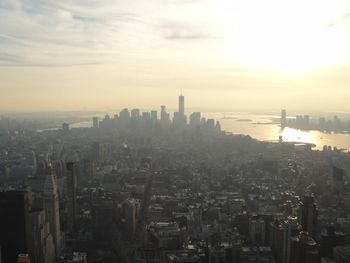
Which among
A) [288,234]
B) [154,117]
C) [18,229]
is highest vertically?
[154,117]

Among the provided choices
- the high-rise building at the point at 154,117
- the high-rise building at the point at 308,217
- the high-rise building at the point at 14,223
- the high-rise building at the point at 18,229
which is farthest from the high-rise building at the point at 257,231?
the high-rise building at the point at 154,117

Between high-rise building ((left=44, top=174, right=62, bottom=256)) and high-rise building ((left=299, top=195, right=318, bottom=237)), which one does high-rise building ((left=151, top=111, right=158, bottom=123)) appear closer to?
high-rise building ((left=299, top=195, right=318, bottom=237))

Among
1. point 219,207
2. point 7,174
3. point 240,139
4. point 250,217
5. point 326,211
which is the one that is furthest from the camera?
Answer: point 240,139

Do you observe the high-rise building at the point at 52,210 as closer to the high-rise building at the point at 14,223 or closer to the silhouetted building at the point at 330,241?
the high-rise building at the point at 14,223

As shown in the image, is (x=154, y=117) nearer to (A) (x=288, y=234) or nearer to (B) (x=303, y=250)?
(A) (x=288, y=234)

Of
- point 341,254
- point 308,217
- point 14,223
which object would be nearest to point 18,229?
point 14,223

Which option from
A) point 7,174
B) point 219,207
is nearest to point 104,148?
point 7,174

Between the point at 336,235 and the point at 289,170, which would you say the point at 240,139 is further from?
the point at 336,235

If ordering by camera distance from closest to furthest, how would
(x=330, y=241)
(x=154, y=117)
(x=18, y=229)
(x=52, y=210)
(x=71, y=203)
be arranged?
(x=18, y=229) < (x=330, y=241) < (x=52, y=210) < (x=71, y=203) < (x=154, y=117)
